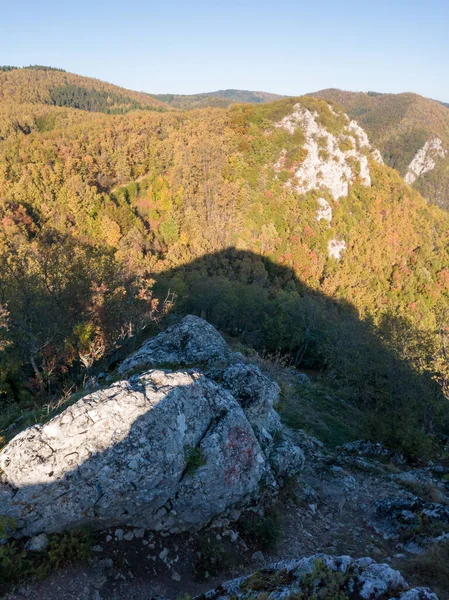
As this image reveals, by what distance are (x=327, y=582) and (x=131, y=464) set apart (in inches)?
187

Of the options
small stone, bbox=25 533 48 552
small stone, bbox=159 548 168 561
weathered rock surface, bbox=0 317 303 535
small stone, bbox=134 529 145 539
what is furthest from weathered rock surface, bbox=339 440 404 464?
small stone, bbox=25 533 48 552

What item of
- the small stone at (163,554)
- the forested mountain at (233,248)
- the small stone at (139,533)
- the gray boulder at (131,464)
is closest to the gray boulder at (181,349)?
the gray boulder at (131,464)

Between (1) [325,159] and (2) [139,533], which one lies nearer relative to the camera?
(2) [139,533]

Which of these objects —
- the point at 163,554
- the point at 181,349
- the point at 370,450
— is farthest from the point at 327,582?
the point at 370,450

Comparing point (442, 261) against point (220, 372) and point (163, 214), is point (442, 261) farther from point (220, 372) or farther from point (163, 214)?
point (220, 372)

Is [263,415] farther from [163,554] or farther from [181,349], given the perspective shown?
[163,554]

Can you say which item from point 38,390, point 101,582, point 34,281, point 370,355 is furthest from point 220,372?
point 370,355

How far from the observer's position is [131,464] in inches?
347

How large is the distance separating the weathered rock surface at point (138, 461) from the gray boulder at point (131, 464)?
0.02 meters

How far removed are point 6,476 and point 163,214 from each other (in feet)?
261

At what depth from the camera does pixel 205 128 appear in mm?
99562

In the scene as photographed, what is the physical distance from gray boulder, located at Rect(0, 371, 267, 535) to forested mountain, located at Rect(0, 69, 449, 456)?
8.39 m

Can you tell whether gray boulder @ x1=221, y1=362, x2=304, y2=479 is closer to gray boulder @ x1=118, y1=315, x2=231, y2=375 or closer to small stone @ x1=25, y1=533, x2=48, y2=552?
gray boulder @ x1=118, y1=315, x2=231, y2=375

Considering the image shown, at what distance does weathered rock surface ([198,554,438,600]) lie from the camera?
6.01 metres
